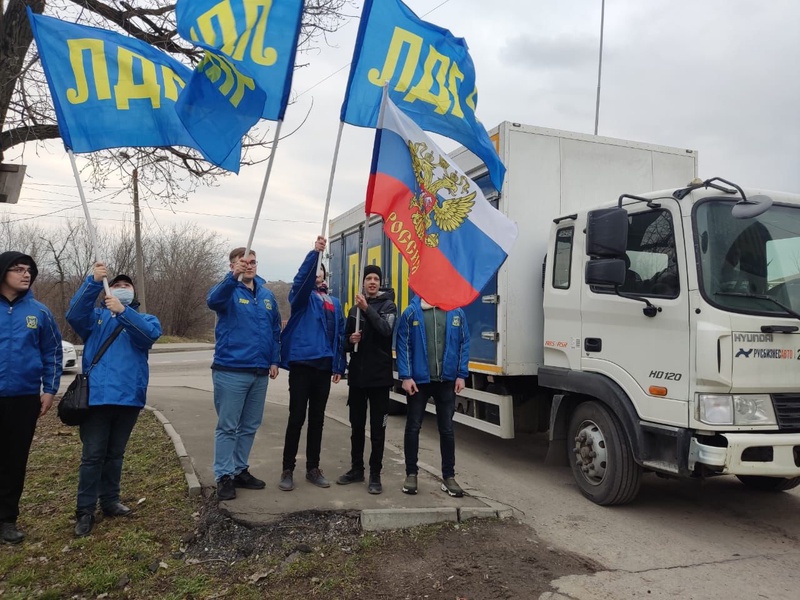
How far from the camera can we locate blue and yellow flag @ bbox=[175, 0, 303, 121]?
387cm

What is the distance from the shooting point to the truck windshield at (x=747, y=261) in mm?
4309

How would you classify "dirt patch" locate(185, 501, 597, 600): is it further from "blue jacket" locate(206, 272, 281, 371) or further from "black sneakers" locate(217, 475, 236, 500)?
"blue jacket" locate(206, 272, 281, 371)

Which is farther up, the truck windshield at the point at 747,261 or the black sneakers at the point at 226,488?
the truck windshield at the point at 747,261

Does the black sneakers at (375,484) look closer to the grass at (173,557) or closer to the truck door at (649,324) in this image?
the grass at (173,557)

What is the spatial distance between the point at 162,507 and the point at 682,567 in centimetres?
379

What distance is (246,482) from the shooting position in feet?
15.7

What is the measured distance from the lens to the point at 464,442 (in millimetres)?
7930

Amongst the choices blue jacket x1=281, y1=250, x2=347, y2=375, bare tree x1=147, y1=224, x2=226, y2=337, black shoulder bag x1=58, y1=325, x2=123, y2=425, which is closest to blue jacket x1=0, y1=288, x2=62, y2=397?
black shoulder bag x1=58, y1=325, x2=123, y2=425

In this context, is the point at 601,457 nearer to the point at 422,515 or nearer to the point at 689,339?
the point at 689,339

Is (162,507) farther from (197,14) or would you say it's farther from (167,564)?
(197,14)

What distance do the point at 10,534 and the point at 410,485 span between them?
9.52ft

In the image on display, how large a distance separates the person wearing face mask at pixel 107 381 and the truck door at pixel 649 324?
3.65 meters

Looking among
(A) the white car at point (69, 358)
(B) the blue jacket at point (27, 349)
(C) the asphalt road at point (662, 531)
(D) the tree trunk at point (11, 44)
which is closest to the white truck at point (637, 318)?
(C) the asphalt road at point (662, 531)

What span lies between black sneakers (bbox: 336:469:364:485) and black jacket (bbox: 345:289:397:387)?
2.60ft
